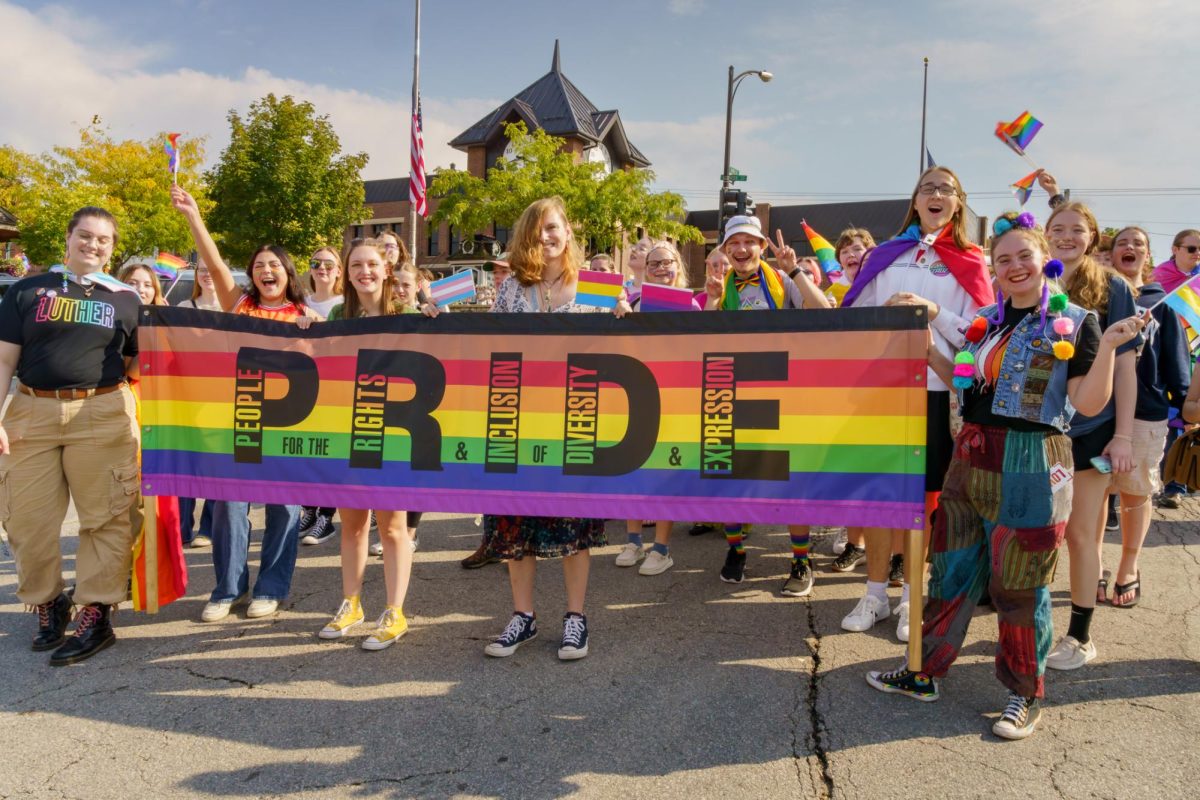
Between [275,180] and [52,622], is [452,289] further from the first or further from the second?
[275,180]

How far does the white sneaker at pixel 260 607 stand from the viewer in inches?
177

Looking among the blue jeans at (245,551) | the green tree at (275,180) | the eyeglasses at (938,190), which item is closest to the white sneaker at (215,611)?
the blue jeans at (245,551)

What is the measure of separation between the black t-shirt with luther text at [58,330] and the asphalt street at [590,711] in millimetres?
1382

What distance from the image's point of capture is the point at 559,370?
3955 mm

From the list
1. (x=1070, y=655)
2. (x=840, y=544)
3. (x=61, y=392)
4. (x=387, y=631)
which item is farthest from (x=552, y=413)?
(x=840, y=544)

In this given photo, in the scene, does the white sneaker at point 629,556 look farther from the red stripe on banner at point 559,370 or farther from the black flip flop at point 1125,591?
the black flip flop at point 1125,591

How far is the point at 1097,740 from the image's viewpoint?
306cm

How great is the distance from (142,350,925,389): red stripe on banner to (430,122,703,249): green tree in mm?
26298

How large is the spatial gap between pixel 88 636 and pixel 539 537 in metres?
2.31

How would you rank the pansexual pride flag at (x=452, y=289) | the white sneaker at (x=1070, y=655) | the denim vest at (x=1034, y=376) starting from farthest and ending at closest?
1. the pansexual pride flag at (x=452, y=289)
2. the white sneaker at (x=1070, y=655)
3. the denim vest at (x=1034, y=376)

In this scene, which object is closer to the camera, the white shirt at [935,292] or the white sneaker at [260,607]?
the white shirt at [935,292]

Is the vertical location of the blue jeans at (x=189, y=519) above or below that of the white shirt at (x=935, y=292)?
below

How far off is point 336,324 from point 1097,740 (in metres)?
3.87

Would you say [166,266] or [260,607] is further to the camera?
[166,266]
